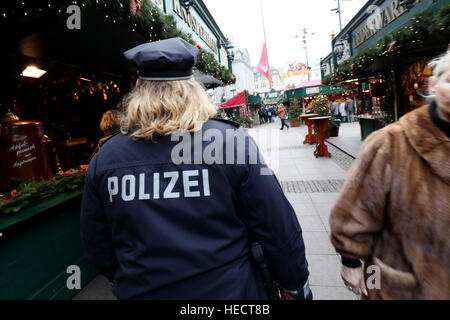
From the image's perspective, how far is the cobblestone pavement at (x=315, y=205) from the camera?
2.92 meters

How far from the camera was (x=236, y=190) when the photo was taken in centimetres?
123

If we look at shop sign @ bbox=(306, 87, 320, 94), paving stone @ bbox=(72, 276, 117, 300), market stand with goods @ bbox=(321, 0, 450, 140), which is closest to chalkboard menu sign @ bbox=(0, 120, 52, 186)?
paving stone @ bbox=(72, 276, 117, 300)

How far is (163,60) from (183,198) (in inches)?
24.7

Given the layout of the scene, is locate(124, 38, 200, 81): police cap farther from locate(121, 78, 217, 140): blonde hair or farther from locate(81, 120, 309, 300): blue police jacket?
locate(81, 120, 309, 300): blue police jacket

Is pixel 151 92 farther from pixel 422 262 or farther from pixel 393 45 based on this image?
pixel 393 45

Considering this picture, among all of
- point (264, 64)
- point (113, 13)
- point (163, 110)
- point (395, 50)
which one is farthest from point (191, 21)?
point (163, 110)

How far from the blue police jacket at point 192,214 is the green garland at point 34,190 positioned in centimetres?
189

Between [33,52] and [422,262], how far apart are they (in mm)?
5881

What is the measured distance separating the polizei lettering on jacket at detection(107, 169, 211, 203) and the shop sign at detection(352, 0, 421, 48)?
395 inches

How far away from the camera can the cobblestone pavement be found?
2.92m

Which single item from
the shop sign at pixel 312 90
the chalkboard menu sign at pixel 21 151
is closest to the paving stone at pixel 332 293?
the chalkboard menu sign at pixel 21 151

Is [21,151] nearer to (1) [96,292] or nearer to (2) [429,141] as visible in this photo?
(1) [96,292]

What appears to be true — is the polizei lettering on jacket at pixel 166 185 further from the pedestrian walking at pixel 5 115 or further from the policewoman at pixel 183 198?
the pedestrian walking at pixel 5 115

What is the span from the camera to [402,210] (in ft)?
4.13
